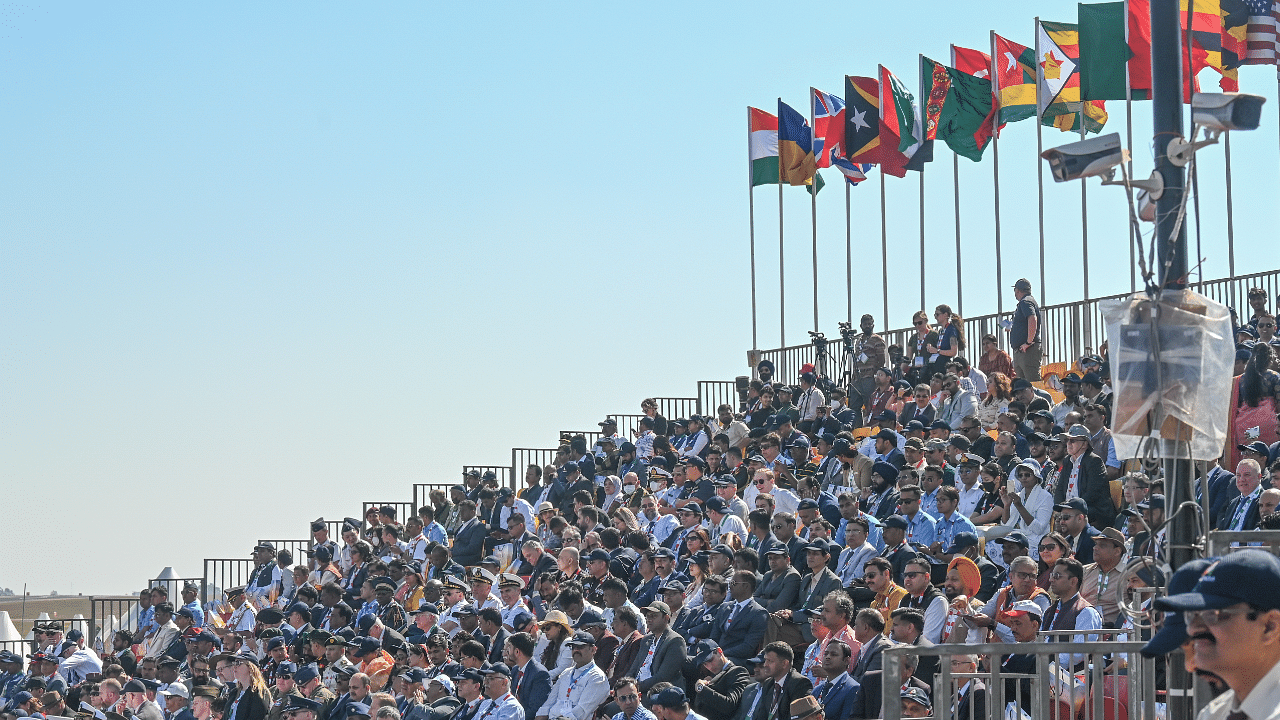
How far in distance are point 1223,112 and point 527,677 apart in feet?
29.5

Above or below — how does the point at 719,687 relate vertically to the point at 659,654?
below

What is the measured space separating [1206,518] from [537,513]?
17176mm

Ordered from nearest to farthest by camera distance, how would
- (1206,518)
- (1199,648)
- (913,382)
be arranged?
(1199,648)
(1206,518)
(913,382)

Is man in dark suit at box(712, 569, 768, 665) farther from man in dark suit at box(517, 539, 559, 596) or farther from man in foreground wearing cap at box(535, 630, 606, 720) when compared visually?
man in dark suit at box(517, 539, 559, 596)

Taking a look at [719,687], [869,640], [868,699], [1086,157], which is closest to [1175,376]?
[1086,157]

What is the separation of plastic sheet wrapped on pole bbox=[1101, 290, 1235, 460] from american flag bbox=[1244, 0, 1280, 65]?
18028mm

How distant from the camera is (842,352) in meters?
29.0

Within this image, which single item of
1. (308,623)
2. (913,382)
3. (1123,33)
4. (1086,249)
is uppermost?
(1123,33)

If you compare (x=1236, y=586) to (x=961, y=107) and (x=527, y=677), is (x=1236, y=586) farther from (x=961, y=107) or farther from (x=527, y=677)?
(x=961, y=107)

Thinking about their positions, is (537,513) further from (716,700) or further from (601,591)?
(716,700)

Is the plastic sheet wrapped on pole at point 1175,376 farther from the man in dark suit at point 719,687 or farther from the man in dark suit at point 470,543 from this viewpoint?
the man in dark suit at point 470,543

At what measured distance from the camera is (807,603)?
44.2 ft

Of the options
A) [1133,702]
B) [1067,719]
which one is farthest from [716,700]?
[1133,702]

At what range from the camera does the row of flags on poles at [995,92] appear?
77.8 ft
